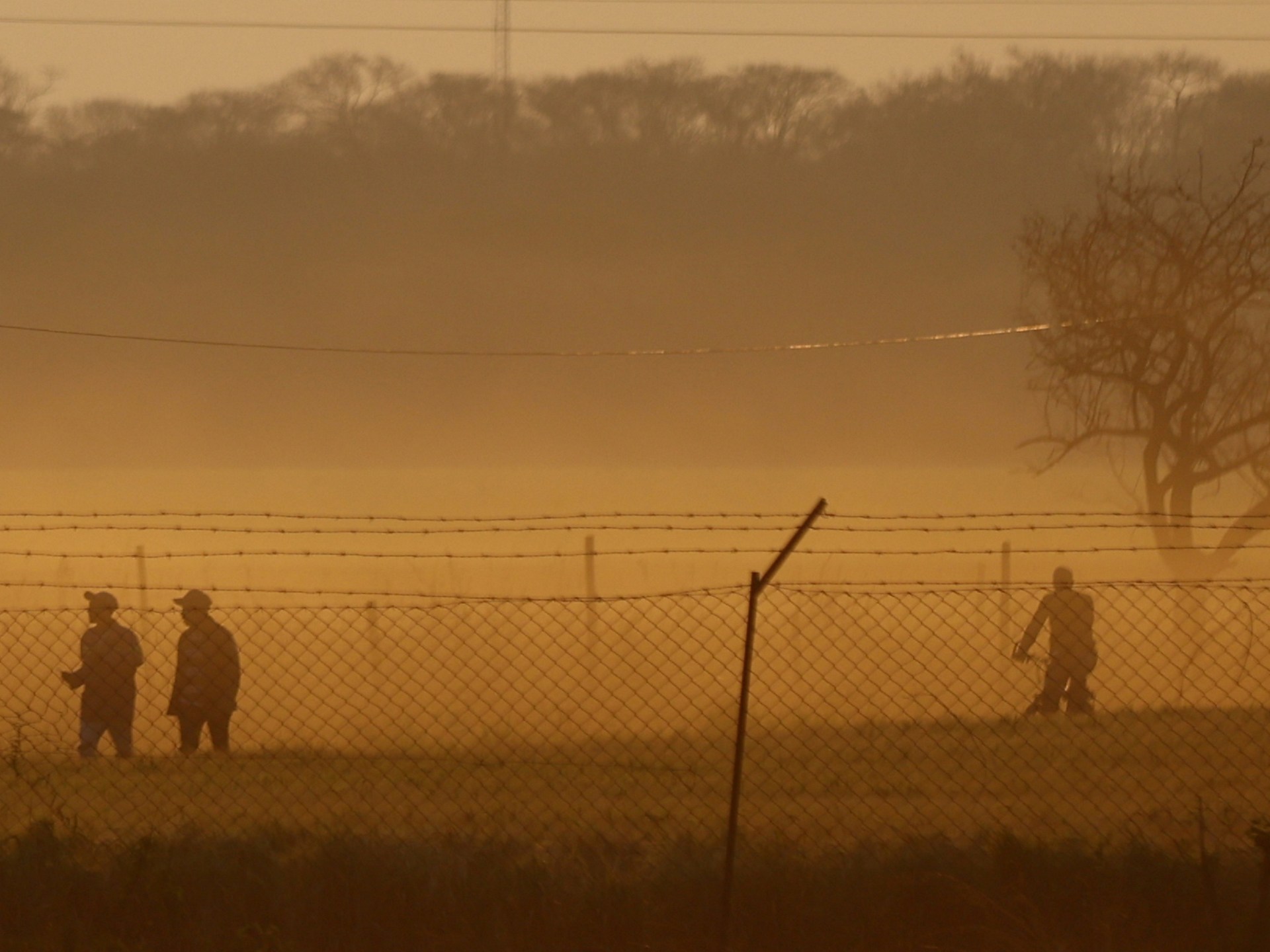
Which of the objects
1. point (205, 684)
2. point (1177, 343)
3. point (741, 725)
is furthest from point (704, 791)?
point (1177, 343)

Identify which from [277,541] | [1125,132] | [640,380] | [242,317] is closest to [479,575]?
[277,541]

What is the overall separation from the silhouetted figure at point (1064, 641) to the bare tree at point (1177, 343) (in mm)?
16851

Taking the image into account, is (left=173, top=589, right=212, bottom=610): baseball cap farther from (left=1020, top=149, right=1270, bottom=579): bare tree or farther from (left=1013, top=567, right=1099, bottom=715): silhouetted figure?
(left=1020, top=149, right=1270, bottom=579): bare tree

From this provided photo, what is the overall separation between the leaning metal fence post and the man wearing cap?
642cm

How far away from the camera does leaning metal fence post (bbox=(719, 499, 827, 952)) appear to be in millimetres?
5359

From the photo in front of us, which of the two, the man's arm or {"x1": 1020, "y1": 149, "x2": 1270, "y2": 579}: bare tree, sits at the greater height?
{"x1": 1020, "y1": 149, "x2": 1270, "y2": 579}: bare tree

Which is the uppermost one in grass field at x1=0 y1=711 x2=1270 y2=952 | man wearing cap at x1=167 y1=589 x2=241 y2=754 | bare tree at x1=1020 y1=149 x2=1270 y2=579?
bare tree at x1=1020 y1=149 x2=1270 y2=579

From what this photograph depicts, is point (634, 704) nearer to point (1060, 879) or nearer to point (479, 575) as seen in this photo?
point (1060, 879)

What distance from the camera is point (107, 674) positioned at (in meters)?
11.3

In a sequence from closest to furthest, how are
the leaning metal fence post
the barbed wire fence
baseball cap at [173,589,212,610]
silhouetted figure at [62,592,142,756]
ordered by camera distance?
1. the leaning metal fence post
2. the barbed wire fence
3. silhouetted figure at [62,592,142,756]
4. baseball cap at [173,589,212,610]

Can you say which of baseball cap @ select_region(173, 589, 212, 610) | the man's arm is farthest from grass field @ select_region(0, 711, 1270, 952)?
baseball cap @ select_region(173, 589, 212, 610)

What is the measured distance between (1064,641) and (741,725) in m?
8.09

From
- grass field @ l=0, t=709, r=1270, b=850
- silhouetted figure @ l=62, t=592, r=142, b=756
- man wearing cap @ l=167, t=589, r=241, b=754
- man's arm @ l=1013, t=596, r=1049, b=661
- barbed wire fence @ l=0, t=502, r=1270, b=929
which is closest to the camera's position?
barbed wire fence @ l=0, t=502, r=1270, b=929

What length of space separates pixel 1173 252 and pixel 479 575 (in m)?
15.1
